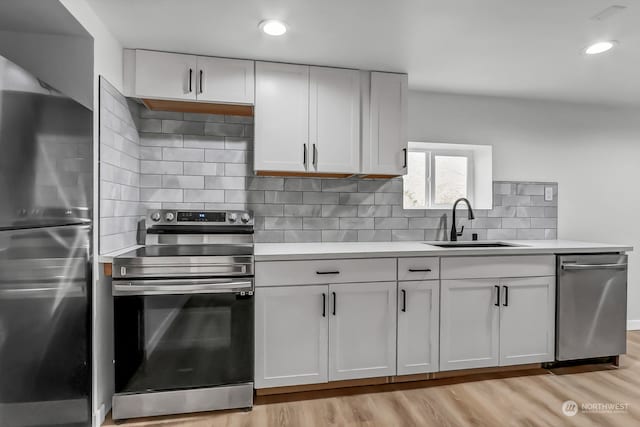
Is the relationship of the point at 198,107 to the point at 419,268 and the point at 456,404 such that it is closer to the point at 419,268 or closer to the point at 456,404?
the point at 419,268

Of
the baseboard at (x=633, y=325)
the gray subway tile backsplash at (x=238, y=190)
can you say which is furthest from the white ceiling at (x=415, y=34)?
the baseboard at (x=633, y=325)

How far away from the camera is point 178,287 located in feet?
6.47

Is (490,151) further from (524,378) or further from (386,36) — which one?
(524,378)

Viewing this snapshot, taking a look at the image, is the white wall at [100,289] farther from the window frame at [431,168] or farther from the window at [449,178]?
the window at [449,178]

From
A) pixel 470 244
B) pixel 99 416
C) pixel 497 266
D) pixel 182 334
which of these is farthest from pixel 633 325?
pixel 99 416

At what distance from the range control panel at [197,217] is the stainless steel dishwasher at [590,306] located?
227 cm

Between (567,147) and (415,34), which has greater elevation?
(415,34)

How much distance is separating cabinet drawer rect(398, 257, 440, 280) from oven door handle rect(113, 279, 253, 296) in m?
0.96

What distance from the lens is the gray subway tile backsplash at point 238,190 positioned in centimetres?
253

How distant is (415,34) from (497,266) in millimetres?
1586

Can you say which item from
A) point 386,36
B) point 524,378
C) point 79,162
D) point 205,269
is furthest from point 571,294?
point 79,162

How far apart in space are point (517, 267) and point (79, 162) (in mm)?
2682

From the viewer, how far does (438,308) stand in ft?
7.80

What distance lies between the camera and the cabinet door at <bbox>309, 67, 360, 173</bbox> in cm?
252
